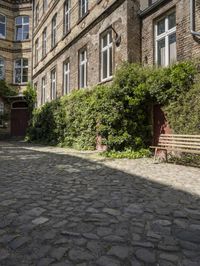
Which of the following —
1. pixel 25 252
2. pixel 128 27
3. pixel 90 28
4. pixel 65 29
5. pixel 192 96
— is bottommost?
pixel 25 252

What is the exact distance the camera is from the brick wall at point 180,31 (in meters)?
9.47

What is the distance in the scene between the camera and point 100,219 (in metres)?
3.68

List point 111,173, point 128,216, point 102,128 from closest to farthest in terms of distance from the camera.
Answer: point 128,216, point 111,173, point 102,128

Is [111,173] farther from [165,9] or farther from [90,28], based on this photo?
[90,28]

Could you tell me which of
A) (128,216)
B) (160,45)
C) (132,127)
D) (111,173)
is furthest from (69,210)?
(160,45)

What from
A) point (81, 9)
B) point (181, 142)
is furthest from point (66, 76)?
point (181, 142)

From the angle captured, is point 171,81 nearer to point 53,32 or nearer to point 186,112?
point 186,112

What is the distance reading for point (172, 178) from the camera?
633 centimetres

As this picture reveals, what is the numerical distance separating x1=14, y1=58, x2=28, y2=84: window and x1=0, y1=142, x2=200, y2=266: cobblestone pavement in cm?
2297

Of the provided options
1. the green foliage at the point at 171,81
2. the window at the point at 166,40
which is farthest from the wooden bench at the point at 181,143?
the window at the point at 166,40

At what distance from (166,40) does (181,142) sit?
4704 millimetres

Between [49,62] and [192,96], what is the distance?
15288 mm

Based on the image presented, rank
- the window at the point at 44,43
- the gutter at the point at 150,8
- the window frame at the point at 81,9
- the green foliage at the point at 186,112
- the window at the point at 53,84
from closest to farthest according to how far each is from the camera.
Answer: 1. the green foliage at the point at 186,112
2. the gutter at the point at 150,8
3. the window frame at the point at 81,9
4. the window at the point at 53,84
5. the window at the point at 44,43

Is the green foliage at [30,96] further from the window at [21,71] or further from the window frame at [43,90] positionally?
the window at [21,71]
